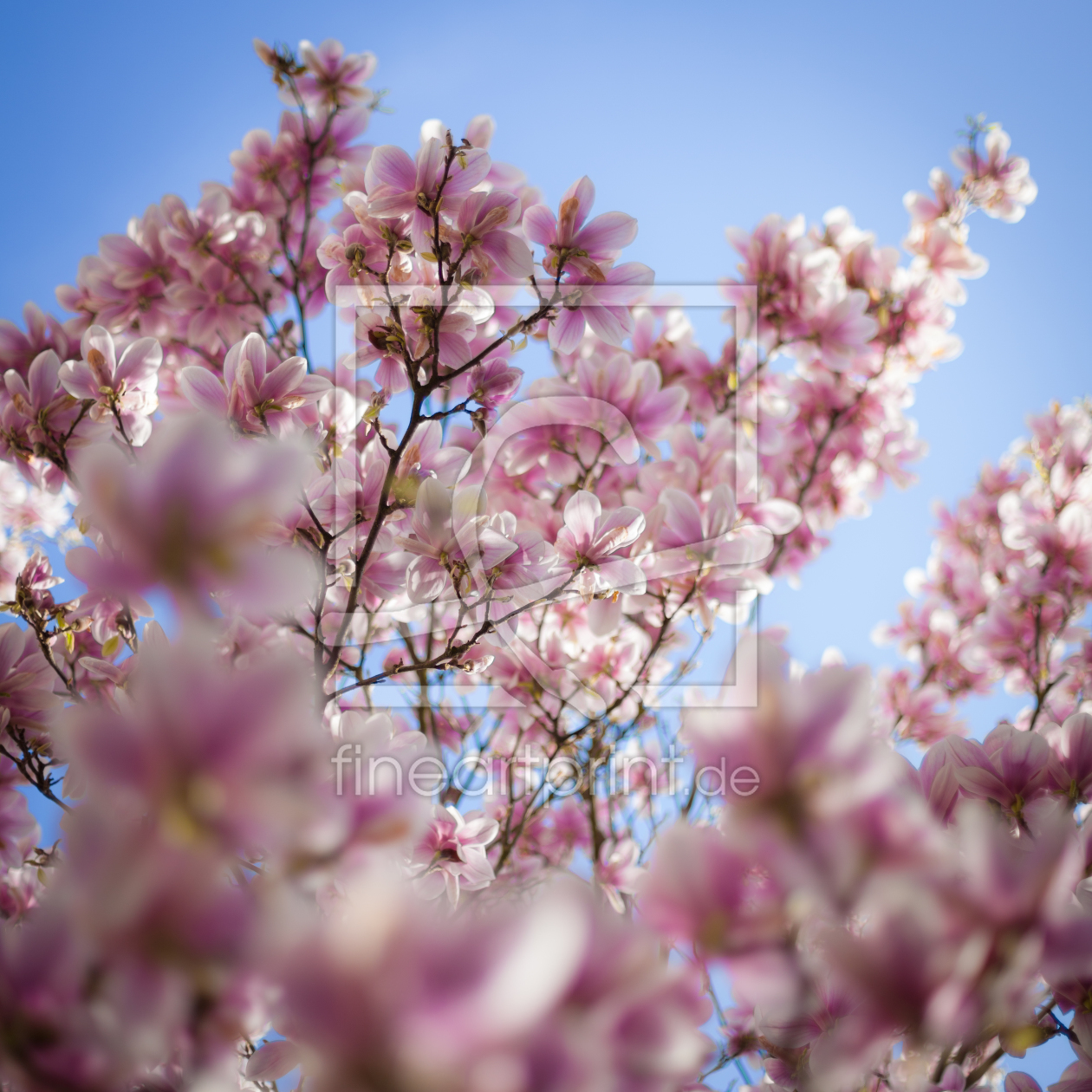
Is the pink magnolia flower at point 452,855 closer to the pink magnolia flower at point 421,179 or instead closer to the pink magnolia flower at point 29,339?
the pink magnolia flower at point 421,179

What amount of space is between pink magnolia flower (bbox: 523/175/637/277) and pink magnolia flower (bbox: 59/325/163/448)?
71 centimetres

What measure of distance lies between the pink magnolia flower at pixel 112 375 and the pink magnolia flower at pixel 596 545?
0.80 meters

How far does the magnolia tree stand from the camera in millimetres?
319

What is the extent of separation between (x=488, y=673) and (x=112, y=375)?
985mm

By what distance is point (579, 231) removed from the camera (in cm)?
112

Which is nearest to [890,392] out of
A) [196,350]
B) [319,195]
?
[319,195]

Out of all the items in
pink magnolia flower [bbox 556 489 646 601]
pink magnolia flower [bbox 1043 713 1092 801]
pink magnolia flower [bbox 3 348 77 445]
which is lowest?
pink magnolia flower [bbox 1043 713 1092 801]

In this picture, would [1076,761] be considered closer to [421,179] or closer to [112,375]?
[421,179]

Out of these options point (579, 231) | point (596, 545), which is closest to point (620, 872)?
point (596, 545)

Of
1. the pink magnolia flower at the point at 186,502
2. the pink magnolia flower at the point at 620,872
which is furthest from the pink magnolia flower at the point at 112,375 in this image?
the pink magnolia flower at the point at 620,872

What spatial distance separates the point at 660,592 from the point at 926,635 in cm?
199

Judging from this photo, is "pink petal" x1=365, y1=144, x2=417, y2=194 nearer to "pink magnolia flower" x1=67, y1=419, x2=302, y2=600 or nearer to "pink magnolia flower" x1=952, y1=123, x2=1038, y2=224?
"pink magnolia flower" x1=67, y1=419, x2=302, y2=600

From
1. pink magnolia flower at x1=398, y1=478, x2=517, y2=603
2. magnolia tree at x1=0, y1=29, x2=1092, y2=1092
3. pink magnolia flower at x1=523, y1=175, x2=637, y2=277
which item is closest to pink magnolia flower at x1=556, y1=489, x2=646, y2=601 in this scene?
magnolia tree at x1=0, y1=29, x2=1092, y2=1092

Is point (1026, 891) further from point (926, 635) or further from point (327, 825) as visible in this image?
point (926, 635)
